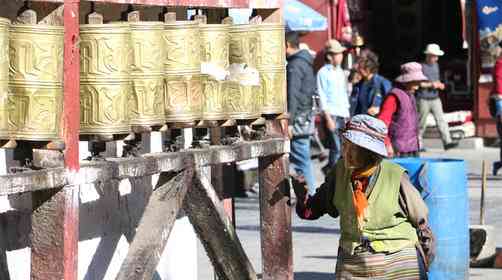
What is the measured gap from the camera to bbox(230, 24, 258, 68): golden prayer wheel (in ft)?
25.7

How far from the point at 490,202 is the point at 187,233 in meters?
7.29

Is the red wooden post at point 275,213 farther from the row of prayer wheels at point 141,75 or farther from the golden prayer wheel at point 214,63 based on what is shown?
the golden prayer wheel at point 214,63

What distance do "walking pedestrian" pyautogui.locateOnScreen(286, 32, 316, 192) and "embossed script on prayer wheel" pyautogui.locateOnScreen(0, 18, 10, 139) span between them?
30.3 ft

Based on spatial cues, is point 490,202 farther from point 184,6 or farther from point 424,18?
point 424,18

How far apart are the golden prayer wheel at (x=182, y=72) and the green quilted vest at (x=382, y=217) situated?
2.86ft

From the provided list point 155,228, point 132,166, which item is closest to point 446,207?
point 155,228

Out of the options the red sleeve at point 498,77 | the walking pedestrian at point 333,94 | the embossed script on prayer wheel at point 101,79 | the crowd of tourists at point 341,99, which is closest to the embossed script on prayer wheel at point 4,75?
the embossed script on prayer wheel at point 101,79

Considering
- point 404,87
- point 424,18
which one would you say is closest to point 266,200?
point 404,87

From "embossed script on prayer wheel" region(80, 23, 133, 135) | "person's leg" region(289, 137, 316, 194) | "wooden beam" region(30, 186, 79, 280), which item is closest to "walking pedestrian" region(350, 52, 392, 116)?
"person's leg" region(289, 137, 316, 194)

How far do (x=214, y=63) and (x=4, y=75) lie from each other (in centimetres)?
175

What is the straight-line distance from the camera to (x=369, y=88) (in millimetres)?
14406

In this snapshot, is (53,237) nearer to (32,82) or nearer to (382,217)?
(32,82)

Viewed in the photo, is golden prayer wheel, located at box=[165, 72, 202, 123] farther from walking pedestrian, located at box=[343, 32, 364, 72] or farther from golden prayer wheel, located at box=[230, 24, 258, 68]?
walking pedestrian, located at box=[343, 32, 364, 72]

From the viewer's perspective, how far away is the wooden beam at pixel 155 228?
6.79 metres
